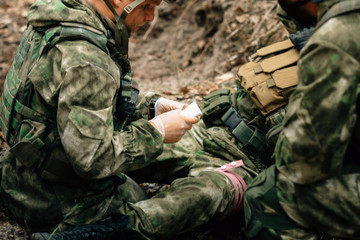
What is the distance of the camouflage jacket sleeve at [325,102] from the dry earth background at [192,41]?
1889 millimetres

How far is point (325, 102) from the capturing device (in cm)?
183

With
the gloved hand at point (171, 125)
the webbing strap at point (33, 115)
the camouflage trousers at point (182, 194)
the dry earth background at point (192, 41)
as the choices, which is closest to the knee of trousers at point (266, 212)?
the camouflage trousers at point (182, 194)

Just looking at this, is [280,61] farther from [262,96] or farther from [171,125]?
[171,125]

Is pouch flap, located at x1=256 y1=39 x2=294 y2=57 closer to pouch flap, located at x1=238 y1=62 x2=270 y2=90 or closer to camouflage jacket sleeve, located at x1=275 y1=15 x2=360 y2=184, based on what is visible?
pouch flap, located at x1=238 y1=62 x2=270 y2=90

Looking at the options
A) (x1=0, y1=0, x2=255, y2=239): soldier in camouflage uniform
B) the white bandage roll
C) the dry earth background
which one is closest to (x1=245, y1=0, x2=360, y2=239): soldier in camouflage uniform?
(x1=0, y1=0, x2=255, y2=239): soldier in camouflage uniform

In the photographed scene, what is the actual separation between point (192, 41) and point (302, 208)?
4639 millimetres

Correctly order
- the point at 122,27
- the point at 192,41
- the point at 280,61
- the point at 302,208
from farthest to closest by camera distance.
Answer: the point at 192,41
the point at 280,61
the point at 122,27
the point at 302,208

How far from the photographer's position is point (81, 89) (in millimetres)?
2164

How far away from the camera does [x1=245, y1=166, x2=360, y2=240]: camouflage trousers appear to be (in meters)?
1.99

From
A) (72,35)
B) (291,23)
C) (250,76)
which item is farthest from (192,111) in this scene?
(291,23)

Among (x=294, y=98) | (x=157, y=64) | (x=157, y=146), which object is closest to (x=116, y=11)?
(x=157, y=146)

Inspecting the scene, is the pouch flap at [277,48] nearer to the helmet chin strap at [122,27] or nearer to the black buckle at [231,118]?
the black buckle at [231,118]

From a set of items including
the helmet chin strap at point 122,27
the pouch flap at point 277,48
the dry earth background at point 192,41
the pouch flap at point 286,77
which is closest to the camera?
the helmet chin strap at point 122,27

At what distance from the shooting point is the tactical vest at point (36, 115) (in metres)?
2.30
